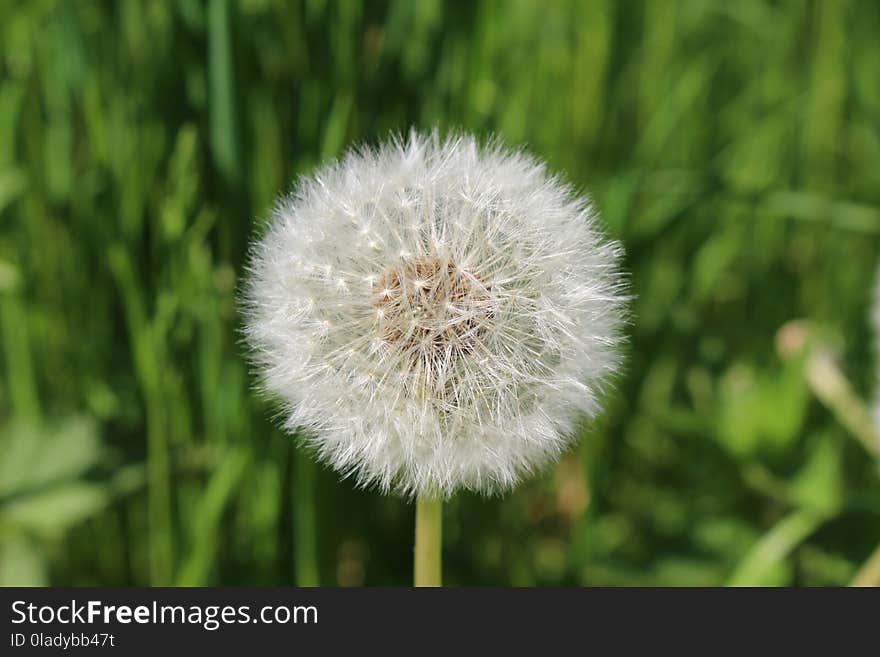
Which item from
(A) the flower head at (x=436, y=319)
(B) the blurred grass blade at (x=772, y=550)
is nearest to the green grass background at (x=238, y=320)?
(B) the blurred grass blade at (x=772, y=550)

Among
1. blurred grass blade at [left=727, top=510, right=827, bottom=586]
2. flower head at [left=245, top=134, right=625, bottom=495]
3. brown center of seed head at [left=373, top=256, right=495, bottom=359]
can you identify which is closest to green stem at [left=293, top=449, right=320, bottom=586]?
flower head at [left=245, top=134, right=625, bottom=495]

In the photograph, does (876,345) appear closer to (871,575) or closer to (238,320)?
(871,575)

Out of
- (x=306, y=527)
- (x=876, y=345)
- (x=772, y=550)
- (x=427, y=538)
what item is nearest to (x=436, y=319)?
(x=427, y=538)

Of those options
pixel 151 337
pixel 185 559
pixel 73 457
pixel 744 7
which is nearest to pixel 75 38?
pixel 151 337

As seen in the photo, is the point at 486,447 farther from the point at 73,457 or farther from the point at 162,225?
the point at 73,457

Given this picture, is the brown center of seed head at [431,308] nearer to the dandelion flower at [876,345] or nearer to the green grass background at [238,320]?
the green grass background at [238,320]

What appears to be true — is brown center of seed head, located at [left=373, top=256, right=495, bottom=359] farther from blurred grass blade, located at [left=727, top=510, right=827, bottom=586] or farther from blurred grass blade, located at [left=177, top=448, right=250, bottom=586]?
blurred grass blade, located at [left=727, top=510, right=827, bottom=586]
